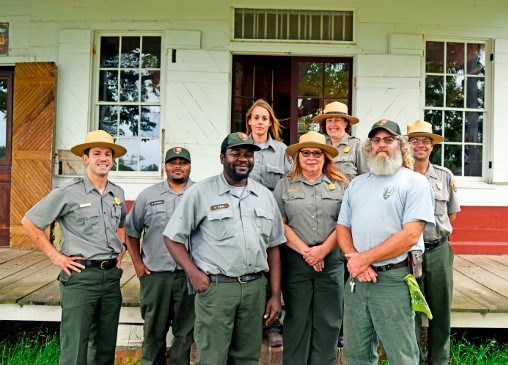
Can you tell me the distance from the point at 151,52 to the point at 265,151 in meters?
3.26

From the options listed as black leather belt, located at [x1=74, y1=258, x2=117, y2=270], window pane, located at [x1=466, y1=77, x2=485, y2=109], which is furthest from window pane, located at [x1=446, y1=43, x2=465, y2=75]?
black leather belt, located at [x1=74, y1=258, x2=117, y2=270]

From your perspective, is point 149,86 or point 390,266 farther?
point 149,86

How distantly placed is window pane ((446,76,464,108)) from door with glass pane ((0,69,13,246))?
5741 mm

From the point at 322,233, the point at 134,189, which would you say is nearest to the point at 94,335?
the point at 322,233

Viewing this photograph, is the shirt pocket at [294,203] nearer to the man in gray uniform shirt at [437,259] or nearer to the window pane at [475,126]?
the man in gray uniform shirt at [437,259]

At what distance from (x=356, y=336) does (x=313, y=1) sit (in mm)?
4533

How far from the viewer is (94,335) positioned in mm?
3035

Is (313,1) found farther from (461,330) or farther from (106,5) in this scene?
(461,330)

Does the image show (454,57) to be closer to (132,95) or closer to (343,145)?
(343,145)

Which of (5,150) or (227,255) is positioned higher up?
(5,150)

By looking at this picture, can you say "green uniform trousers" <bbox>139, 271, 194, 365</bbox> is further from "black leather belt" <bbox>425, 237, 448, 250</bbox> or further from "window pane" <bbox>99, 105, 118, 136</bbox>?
"window pane" <bbox>99, 105, 118, 136</bbox>

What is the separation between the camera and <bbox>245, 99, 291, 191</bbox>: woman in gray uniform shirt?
3.49 meters

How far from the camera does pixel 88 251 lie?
2.93 meters

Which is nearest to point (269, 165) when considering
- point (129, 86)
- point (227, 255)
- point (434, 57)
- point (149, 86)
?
point (227, 255)
